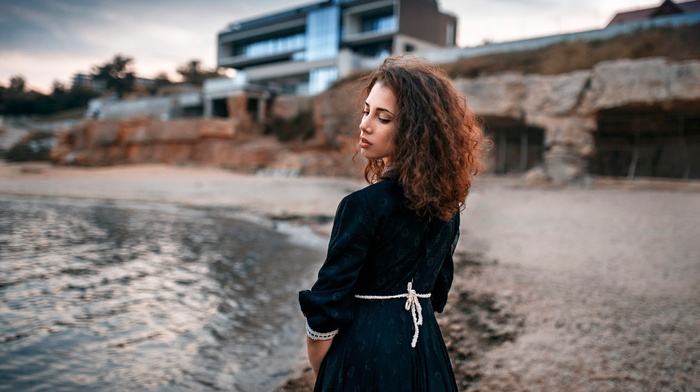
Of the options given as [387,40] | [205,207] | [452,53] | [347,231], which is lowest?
[205,207]

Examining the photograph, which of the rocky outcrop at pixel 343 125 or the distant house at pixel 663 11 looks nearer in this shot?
the rocky outcrop at pixel 343 125

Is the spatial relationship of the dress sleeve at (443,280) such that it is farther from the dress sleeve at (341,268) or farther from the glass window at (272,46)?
the glass window at (272,46)

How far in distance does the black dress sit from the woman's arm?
0.02 m

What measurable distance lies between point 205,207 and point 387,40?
2029 cm

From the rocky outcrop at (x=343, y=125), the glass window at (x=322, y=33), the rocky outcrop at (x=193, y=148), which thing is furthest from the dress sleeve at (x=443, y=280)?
the glass window at (x=322, y=33)

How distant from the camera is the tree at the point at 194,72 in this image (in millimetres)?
48812

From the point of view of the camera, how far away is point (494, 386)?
3.24 metres

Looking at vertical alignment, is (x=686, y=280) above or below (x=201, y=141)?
below

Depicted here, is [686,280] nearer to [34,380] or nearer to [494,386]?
[494,386]

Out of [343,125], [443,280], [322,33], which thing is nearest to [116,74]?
[322,33]

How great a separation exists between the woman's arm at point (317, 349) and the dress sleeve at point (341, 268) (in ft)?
0.20

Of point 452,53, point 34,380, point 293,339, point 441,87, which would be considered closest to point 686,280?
point 293,339

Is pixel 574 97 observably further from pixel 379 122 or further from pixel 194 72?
pixel 194 72

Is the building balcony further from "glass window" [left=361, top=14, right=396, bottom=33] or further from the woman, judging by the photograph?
the woman
